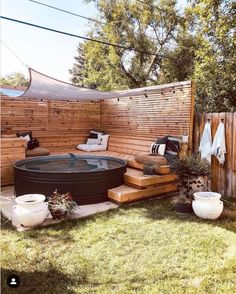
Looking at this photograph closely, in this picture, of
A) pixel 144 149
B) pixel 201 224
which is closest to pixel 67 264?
pixel 201 224

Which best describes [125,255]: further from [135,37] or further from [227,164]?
[135,37]

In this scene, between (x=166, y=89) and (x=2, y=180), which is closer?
(x=2, y=180)

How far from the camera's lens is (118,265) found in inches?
112

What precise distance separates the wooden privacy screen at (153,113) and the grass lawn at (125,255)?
2699 millimetres

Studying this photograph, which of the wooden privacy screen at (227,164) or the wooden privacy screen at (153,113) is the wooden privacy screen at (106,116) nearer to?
the wooden privacy screen at (153,113)

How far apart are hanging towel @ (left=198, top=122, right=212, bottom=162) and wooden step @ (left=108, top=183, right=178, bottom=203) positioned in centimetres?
95

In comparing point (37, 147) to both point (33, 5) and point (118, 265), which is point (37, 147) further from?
point (118, 265)

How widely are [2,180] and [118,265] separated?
4.28 metres

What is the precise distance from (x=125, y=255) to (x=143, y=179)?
2230 millimetres

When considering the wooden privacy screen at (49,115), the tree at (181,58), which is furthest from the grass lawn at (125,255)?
the tree at (181,58)

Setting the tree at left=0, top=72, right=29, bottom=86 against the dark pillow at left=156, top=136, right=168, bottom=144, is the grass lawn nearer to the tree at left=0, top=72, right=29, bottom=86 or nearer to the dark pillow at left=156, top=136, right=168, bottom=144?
the dark pillow at left=156, top=136, right=168, bottom=144

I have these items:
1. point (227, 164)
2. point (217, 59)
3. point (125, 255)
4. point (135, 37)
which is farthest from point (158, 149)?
point (135, 37)

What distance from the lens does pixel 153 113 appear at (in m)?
7.19

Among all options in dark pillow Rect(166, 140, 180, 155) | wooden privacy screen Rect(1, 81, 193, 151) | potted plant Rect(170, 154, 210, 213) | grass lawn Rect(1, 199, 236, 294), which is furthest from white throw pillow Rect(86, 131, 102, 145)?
grass lawn Rect(1, 199, 236, 294)
